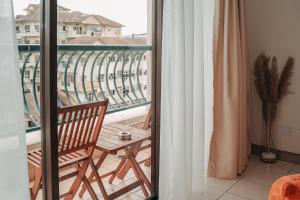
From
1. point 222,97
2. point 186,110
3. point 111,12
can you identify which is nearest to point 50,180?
point 186,110

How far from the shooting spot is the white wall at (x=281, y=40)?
325cm

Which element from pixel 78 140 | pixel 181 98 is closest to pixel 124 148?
pixel 78 140

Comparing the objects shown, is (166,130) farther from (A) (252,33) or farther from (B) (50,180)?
(A) (252,33)

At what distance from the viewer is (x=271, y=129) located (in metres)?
3.52

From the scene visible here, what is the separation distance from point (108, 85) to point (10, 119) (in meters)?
1.79

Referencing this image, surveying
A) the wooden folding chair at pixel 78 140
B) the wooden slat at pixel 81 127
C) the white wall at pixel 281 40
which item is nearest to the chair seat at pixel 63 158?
the wooden folding chair at pixel 78 140

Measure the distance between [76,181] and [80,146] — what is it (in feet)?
0.90

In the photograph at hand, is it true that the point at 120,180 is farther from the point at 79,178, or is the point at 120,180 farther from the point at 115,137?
the point at 79,178

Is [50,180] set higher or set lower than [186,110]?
lower

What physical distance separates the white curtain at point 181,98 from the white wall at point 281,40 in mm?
1284

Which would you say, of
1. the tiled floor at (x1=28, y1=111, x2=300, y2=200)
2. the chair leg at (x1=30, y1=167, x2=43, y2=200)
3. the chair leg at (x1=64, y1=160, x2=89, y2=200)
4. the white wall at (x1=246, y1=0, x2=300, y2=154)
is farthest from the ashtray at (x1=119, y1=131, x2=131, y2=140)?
the white wall at (x1=246, y1=0, x2=300, y2=154)

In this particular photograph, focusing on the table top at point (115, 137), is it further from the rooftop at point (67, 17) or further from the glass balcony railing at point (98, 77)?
the rooftop at point (67, 17)

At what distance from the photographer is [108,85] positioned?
118 inches

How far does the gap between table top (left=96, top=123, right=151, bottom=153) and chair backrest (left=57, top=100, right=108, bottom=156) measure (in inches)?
5.3
